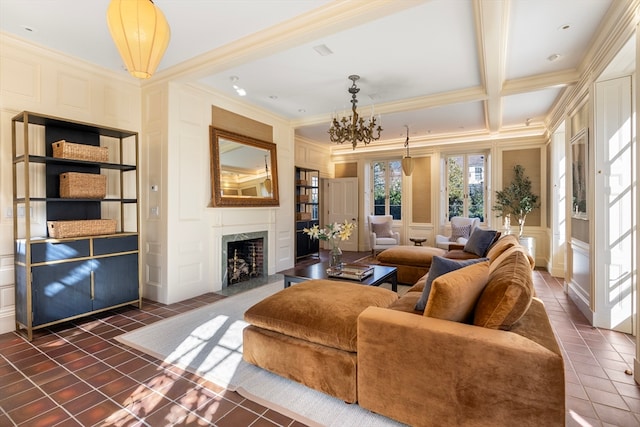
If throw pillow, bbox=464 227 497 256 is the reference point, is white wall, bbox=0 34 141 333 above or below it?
above

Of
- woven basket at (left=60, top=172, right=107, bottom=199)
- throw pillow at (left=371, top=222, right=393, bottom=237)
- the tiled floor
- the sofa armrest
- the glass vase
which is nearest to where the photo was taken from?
the sofa armrest

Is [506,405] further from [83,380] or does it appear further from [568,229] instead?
[568,229]

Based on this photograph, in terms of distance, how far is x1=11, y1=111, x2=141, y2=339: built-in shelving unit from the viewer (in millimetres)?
2898

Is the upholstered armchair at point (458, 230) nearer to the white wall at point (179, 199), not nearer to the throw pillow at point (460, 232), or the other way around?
the throw pillow at point (460, 232)

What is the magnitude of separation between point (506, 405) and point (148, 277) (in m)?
4.17

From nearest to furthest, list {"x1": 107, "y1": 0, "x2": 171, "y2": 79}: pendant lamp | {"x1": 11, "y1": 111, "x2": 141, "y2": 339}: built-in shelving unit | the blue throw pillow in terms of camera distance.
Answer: {"x1": 107, "y1": 0, "x2": 171, "y2": 79}: pendant lamp
the blue throw pillow
{"x1": 11, "y1": 111, "x2": 141, "y2": 339}: built-in shelving unit

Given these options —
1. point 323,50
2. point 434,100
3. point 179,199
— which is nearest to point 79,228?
point 179,199

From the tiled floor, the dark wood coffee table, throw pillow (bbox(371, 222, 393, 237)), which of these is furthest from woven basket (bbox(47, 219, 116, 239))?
throw pillow (bbox(371, 222, 393, 237))

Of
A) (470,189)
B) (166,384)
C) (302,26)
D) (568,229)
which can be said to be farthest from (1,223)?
(470,189)

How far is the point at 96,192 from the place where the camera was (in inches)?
132

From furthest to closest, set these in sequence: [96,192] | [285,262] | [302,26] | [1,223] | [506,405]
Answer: [285,262], [96,192], [1,223], [302,26], [506,405]

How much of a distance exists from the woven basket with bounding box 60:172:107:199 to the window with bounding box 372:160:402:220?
20.9 feet

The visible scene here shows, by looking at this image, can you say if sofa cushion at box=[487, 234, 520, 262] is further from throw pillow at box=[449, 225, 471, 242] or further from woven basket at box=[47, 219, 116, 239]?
woven basket at box=[47, 219, 116, 239]

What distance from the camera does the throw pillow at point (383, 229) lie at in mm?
7473
